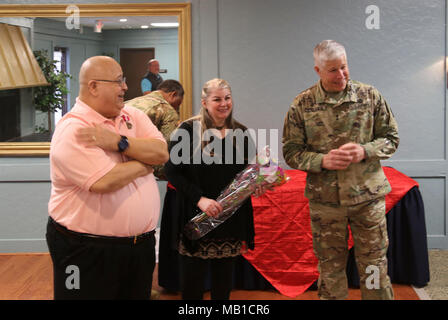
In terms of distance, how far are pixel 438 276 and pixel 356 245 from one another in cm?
171

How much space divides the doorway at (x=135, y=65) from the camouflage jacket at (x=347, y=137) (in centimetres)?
229

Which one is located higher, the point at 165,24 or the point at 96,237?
the point at 165,24

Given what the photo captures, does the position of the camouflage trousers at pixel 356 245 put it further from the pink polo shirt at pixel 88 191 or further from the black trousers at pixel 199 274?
the pink polo shirt at pixel 88 191

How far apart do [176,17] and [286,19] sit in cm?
92

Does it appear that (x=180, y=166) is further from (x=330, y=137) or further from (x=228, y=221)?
(x=330, y=137)

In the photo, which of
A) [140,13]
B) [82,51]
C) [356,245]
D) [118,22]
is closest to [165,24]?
[140,13]

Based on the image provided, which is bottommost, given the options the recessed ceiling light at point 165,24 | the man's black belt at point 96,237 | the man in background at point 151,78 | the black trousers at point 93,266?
the black trousers at point 93,266

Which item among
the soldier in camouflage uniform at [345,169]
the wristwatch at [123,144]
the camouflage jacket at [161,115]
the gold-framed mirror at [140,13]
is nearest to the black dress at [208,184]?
the soldier in camouflage uniform at [345,169]

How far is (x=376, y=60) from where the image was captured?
174 inches

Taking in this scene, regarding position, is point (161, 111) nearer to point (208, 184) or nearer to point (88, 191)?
point (208, 184)

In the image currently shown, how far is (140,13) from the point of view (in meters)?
4.43

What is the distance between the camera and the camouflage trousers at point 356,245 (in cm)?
242

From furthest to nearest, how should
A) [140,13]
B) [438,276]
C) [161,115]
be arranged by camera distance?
[140,13], [438,276], [161,115]

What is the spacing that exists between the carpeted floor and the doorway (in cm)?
272
